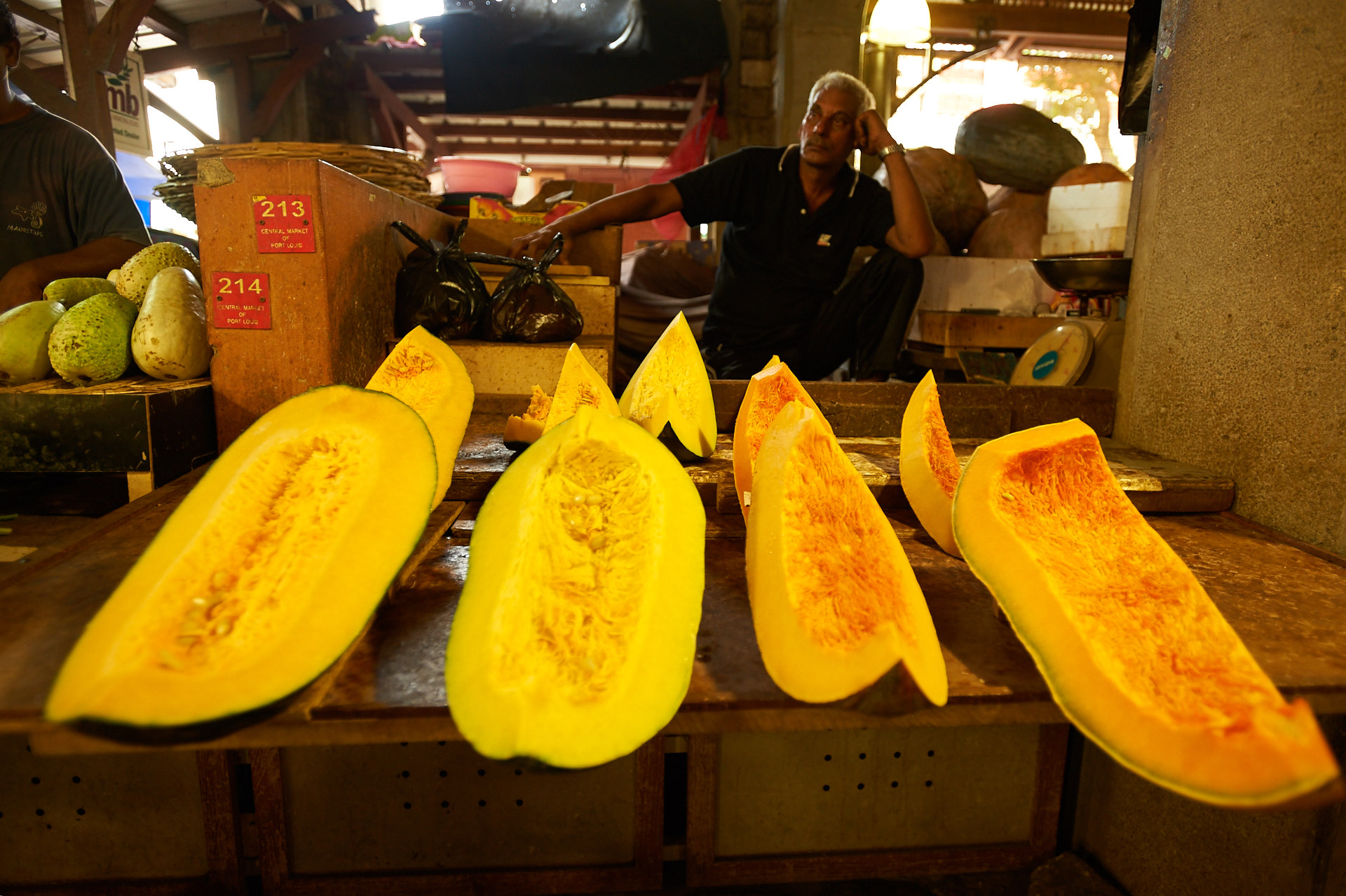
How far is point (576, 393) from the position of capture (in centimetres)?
159

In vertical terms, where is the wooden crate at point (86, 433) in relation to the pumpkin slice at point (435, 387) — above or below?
below

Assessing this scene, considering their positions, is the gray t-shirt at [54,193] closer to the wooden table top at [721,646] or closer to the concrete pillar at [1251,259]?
the wooden table top at [721,646]

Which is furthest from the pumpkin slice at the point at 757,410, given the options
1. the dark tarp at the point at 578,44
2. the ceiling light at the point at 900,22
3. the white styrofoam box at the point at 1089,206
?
the dark tarp at the point at 578,44

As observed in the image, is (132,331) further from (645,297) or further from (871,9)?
(871,9)

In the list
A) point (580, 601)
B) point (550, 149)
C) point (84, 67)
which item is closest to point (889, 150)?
point (580, 601)

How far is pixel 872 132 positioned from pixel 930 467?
2696 millimetres

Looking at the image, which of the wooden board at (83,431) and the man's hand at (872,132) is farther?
the man's hand at (872,132)

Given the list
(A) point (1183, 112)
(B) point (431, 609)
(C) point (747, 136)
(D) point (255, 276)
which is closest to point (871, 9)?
(C) point (747, 136)

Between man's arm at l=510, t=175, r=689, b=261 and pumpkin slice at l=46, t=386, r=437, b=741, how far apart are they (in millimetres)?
2603

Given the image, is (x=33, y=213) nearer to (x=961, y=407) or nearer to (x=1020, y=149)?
(x=961, y=407)

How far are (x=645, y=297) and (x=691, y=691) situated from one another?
199 inches

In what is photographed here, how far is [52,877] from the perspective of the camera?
1.63 m

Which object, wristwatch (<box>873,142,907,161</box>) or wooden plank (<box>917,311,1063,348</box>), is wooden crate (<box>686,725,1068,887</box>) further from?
wooden plank (<box>917,311,1063,348</box>)

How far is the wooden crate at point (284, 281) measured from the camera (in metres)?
2.08
